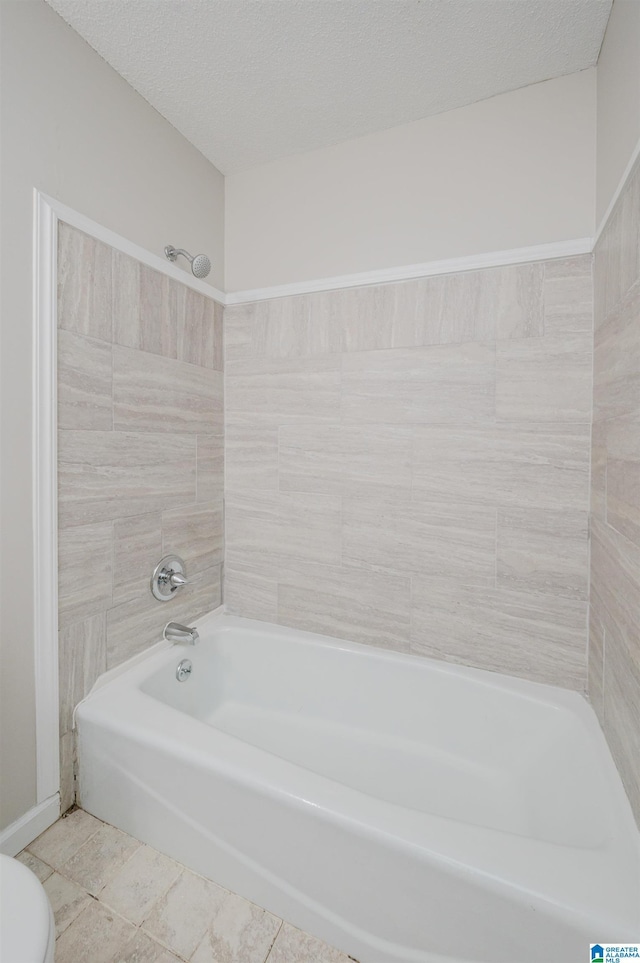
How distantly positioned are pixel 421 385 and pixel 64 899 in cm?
190

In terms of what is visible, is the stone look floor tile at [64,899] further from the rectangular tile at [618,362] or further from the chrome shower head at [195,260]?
the chrome shower head at [195,260]

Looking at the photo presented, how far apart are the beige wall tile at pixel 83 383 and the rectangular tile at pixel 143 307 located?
12 centimetres

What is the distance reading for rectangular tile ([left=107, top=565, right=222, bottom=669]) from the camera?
155cm

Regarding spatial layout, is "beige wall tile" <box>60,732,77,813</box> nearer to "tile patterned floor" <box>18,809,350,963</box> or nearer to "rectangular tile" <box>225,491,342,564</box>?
"tile patterned floor" <box>18,809,350,963</box>

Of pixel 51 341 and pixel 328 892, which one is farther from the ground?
pixel 51 341

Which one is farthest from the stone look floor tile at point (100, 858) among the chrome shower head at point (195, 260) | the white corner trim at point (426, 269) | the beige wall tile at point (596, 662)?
the white corner trim at point (426, 269)

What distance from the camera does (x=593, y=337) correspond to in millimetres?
1459

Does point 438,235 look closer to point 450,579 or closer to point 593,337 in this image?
point 593,337

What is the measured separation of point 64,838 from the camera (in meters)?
1.31

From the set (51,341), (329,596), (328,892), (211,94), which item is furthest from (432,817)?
(211,94)

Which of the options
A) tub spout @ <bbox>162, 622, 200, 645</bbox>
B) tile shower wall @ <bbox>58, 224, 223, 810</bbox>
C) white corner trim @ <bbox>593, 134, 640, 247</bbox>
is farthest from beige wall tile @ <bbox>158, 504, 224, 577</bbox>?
white corner trim @ <bbox>593, 134, 640, 247</bbox>

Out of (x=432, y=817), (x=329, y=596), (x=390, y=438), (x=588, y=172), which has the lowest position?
(x=432, y=817)

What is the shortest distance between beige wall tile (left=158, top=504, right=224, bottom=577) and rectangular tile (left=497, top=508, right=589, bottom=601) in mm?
1234

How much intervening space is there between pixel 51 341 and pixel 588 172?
1.82 m
